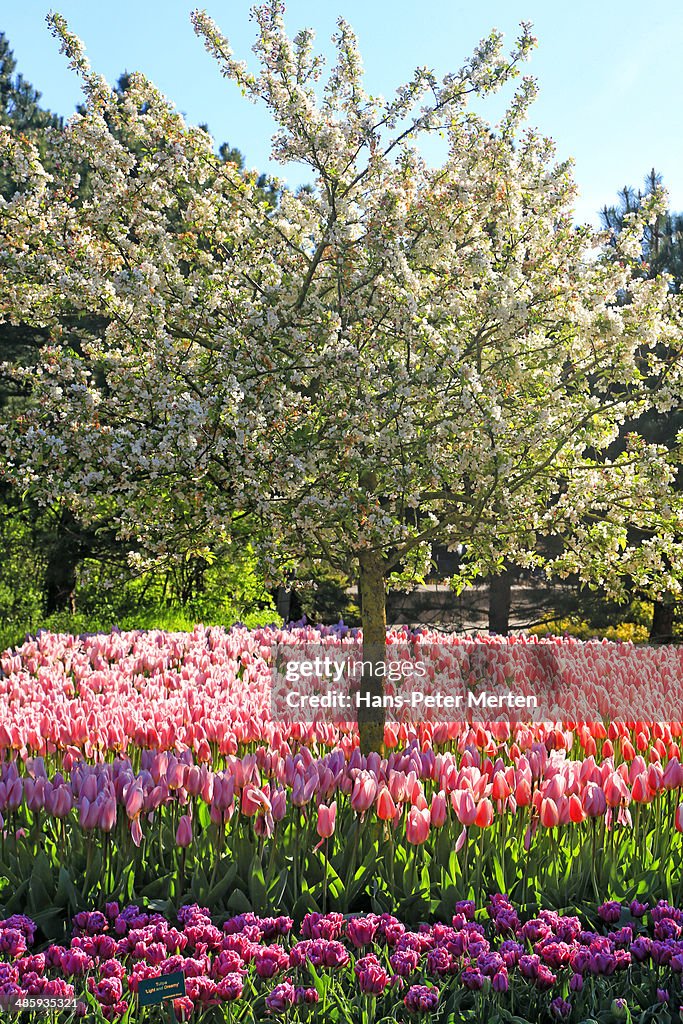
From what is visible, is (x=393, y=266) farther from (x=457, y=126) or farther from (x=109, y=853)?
(x=109, y=853)

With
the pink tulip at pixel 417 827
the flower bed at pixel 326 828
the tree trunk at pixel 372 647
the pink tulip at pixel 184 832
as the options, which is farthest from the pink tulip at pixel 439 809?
the tree trunk at pixel 372 647

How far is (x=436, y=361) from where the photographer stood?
A: 14.9ft

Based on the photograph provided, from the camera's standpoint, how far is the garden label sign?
2.50 metres

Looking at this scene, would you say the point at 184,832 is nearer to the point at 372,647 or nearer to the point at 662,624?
the point at 372,647

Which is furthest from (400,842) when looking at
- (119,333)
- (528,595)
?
(528,595)

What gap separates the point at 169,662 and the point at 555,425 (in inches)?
171

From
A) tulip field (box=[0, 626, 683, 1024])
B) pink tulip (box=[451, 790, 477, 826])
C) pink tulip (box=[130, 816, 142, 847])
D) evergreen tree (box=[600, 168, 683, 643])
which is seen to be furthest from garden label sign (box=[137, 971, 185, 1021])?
evergreen tree (box=[600, 168, 683, 643])

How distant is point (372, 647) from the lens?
5.29 metres

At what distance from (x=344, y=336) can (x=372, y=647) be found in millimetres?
1797

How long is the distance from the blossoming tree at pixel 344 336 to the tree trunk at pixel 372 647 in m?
0.02

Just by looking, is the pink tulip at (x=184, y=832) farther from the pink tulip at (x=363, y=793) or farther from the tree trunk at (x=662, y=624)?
the tree trunk at (x=662, y=624)

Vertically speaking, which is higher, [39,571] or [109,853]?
[39,571]

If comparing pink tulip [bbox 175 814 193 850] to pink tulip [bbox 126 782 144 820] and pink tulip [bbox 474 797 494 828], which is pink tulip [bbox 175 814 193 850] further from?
pink tulip [bbox 474 797 494 828]

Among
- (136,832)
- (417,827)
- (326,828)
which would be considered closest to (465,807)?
(417,827)
